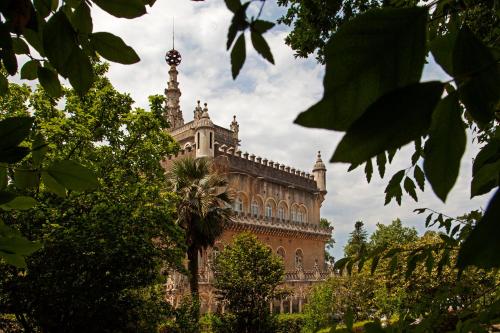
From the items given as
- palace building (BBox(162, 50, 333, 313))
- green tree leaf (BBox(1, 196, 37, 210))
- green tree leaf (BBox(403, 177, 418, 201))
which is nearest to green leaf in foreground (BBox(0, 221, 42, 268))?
green tree leaf (BBox(1, 196, 37, 210))

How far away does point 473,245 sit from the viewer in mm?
366

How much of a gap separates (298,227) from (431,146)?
30.4m

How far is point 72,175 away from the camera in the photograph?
982 millimetres

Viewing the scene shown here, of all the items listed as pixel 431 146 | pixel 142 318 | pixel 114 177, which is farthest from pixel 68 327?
pixel 431 146

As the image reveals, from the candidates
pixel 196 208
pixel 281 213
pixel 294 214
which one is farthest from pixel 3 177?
pixel 294 214

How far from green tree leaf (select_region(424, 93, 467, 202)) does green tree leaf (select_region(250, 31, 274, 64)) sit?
27 centimetres

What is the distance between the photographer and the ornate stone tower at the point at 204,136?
2366 cm

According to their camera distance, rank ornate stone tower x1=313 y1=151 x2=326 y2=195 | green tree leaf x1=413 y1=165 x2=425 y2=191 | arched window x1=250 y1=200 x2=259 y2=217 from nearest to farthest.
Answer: green tree leaf x1=413 y1=165 x2=425 y2=191 → arched window x1=250 y1=200 x2=259 y2=217 → ornate stone tower x1=313 y1=151 x2=326 y2=195

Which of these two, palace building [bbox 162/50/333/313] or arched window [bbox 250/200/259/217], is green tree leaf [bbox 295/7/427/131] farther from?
arched window [bbox 250/200/259/217]

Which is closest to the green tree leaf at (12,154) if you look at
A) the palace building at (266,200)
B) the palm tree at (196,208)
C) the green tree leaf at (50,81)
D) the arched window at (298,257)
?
the green tree leaf at (50,81)

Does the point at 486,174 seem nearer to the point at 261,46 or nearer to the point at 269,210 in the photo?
the point at 261,46

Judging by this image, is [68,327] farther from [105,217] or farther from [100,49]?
[100,49]

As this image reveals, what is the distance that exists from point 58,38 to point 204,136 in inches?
910

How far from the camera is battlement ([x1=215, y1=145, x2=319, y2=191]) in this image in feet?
86.3
